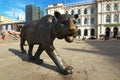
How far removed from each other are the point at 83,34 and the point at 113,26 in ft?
Result: 39.4

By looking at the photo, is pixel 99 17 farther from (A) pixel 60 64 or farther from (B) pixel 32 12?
(A) pixel 60 64

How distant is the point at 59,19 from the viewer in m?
3.76

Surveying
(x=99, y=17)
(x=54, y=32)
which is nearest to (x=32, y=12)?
(x=99, y=17)

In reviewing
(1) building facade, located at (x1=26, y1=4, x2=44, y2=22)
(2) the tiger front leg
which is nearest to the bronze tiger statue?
(2) the tiger front leg

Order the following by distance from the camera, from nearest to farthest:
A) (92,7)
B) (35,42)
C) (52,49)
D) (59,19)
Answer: (59,19), (52,49), (35,42), (92,7)

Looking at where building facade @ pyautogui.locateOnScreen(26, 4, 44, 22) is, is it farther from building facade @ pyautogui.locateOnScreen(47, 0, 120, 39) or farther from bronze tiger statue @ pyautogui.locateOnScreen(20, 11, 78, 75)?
bronze tiger statue @ pyautogui.locateOnScreen(20, 11, 78, 75)

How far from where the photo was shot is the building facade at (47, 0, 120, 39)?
5594cm

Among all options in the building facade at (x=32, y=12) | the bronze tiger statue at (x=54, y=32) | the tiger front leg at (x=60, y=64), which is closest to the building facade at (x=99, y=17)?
the building facade at (x=32, y=12)

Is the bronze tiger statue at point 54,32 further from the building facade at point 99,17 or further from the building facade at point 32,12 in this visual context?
the building facade at point 32,12

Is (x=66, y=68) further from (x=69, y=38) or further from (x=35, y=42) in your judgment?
(x=35, y=42)

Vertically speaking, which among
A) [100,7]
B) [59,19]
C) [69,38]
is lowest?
[69,38]

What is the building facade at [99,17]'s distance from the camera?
2202 inches

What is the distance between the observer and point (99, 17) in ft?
191

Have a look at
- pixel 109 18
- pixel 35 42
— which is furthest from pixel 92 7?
pixel 35 42
